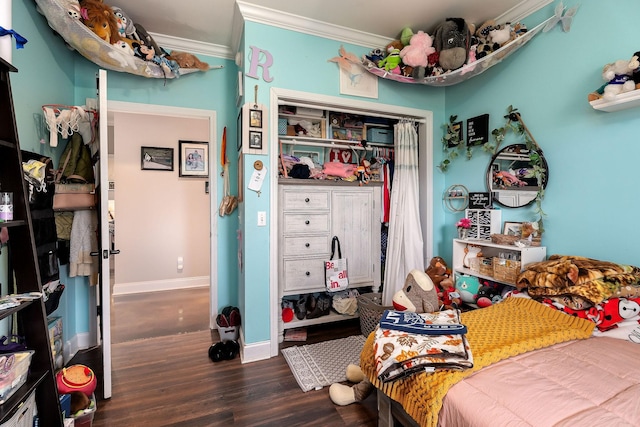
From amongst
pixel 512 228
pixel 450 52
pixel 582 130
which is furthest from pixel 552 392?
pixel 450 52

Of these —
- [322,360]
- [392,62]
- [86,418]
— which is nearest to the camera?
[86,418]

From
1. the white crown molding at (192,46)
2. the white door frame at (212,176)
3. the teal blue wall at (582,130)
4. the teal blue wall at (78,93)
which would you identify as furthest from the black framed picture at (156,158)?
the teal blue wall at (582,130)

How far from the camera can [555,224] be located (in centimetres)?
204

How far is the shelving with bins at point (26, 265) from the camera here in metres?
1.27

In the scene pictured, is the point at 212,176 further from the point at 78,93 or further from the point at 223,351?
the point at 223,351

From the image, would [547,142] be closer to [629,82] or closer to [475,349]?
[629,82]

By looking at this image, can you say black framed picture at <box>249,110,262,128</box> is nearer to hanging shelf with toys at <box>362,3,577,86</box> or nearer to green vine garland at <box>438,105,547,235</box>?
hanging shelf with toys at <box>362,3,577,86</box>

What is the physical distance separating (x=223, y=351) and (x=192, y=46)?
2672 millimetres

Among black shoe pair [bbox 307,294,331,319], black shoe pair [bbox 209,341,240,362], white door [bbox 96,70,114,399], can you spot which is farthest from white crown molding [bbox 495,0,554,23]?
black shoe pair [bbox 209,341,240,362]

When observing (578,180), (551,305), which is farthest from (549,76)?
(551,305)

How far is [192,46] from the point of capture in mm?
2707

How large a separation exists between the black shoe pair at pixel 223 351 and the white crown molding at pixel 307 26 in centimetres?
254

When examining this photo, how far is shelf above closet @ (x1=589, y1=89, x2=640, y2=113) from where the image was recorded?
1545mm

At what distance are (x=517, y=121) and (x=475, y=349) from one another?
1.82 meters
